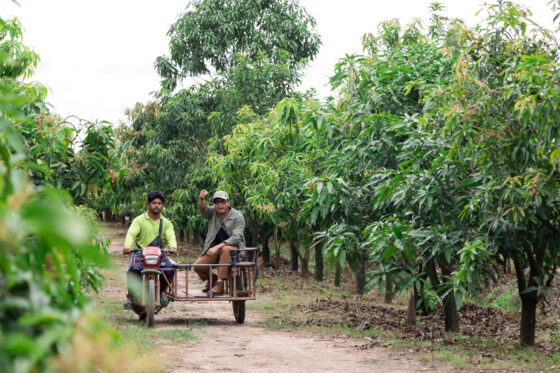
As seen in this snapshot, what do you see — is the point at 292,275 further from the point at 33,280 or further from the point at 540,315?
the point at 33,280

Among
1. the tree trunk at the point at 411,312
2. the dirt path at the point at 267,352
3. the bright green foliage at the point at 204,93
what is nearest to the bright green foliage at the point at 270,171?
the bright green foliage at the point at 204,93

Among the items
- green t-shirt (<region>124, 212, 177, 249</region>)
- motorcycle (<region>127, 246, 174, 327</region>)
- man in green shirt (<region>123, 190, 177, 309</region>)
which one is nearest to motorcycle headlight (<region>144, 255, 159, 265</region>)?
motorcycle (<region>127, 246, 174, 327</region>)

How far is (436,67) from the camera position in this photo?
9125mm

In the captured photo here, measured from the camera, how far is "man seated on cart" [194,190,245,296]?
31.4 feet

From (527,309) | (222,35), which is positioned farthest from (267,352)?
(222,35)

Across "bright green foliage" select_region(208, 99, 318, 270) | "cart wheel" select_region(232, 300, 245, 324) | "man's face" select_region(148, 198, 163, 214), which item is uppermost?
"bright green foliage" select_region(208, 99, 318, 270)

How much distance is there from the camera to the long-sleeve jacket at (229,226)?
9.62 meters

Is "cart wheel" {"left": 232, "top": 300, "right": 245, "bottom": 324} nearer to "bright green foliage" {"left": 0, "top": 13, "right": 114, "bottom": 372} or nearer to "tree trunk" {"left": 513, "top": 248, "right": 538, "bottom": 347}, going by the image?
"tree trunk" {"left": 513, "top": 248, "right": 538, "bottom": 347}

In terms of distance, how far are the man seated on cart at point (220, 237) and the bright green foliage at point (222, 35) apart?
16.7m

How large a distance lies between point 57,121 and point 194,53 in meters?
21.5

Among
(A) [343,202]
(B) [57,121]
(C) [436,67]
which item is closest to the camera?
(B) [57,121]

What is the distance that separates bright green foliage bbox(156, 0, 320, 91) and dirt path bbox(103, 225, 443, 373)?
702 inches

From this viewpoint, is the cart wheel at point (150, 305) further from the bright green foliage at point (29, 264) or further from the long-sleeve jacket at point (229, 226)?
the bright green foliage at point (29, 264)

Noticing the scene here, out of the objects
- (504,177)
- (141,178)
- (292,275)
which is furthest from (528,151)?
(141,178)
